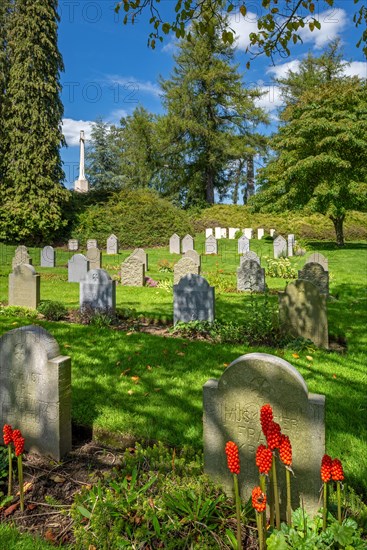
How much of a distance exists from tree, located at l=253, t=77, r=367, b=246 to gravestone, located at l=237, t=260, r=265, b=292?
13946 mm

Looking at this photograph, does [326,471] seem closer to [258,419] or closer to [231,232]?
[258,419]

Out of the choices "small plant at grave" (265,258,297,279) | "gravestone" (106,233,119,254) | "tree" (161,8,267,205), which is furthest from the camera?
"tree" (161,8,267,205)

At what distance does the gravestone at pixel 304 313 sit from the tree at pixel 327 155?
18754 millimetres

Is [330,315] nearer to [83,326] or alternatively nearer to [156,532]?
[83,326]

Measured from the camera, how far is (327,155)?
23719 mm

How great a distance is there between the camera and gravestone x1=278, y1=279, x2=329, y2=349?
638cm

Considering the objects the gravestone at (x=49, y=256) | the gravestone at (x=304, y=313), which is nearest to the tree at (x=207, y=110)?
the gravestone at (x=49, y=256)

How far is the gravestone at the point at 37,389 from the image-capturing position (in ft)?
10.1

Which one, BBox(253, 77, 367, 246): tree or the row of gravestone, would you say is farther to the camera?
BBox(253, 77, 367, 246): tree

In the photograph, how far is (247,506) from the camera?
248 centimetres

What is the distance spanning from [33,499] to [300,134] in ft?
86.9

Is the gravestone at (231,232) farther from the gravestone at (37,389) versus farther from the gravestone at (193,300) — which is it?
the gravestone at (37,389)


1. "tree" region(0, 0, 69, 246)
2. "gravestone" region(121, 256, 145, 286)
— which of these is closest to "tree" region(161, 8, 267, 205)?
"tree" region(0, 0, 69, 246)

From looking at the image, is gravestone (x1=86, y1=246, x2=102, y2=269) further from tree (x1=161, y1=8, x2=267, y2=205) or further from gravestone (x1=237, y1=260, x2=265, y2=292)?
tree (x1=161, y1=8, x2=267, y2=205)
